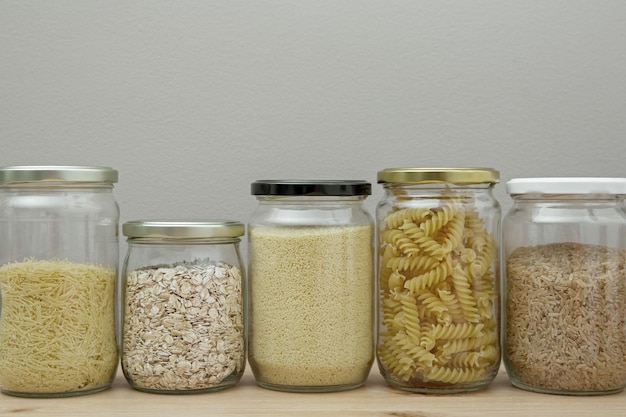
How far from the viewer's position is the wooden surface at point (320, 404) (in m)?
0.89

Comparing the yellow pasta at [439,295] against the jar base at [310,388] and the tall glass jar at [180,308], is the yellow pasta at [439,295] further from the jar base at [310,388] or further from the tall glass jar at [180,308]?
Answer: the tall glass jar at [180,308]

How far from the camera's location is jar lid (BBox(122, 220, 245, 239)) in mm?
966

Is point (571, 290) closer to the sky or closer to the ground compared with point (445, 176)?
closer to the ground

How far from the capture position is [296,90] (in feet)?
4.16

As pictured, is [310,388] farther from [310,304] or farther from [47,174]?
[47,174]

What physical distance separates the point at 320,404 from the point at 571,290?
12.9 inches

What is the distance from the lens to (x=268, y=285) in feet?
3.22

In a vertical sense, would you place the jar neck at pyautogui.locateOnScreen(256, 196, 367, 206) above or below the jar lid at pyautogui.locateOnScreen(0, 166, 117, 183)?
below

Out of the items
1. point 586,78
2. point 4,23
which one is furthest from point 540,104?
point 4,23

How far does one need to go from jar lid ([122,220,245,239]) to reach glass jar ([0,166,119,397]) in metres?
0.06

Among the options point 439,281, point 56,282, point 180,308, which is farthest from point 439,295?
point 56,282

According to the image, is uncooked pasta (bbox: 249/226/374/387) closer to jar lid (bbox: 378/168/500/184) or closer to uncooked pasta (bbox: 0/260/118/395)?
jar lid (bbox: 378/168/500/184)

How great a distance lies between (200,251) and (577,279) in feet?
1.51

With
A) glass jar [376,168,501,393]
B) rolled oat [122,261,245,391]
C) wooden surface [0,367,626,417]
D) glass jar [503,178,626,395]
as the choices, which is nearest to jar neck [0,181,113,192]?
rolled oat [122,261,245,391]
